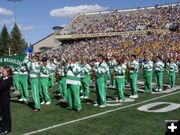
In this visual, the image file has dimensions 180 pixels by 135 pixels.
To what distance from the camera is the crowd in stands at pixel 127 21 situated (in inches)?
2162

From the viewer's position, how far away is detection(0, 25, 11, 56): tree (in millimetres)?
88125

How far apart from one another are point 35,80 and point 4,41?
78.8 metres

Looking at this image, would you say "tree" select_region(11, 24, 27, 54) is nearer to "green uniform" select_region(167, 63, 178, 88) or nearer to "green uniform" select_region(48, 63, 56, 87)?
"green uniform" select_region(48, 63, 56, 87)

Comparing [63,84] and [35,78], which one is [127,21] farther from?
[35,78]

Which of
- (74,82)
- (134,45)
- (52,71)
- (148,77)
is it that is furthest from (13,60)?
(134,45)

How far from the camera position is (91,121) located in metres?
10.9

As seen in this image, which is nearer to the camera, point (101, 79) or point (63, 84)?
point (101, 79)

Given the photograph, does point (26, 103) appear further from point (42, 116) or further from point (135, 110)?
point (135, 110)

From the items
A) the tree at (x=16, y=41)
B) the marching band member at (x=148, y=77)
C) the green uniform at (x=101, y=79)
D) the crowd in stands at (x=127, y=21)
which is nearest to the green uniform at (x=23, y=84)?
the green uniform at (x=101, y=79)

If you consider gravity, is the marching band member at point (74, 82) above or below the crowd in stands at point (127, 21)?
below

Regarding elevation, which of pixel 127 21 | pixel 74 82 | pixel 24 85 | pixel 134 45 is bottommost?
pixel 24 85

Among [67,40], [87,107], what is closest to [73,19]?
[67,40]

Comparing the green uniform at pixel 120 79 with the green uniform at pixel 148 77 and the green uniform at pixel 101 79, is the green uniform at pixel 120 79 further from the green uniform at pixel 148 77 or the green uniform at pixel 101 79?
the green uniform at pixel 148 77

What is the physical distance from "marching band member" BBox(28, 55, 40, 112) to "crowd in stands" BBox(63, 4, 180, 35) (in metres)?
41.2
